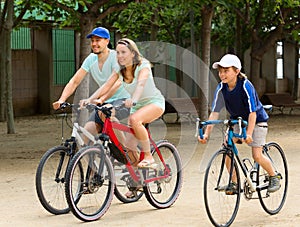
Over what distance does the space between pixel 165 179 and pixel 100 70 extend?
1367 millimetres

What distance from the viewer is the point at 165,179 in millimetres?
8828

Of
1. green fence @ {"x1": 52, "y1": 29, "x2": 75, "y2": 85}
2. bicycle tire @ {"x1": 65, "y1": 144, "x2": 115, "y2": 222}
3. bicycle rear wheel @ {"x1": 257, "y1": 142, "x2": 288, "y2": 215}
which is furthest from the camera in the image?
green fence @ {"x1": 52, "y1": 29, "x2": 75, "y2": 85}

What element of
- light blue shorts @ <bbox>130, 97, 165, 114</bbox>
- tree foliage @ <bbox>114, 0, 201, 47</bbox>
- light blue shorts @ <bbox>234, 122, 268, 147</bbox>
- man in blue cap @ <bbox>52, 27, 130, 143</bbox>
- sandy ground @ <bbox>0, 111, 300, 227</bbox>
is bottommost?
sandy ground @ <bbox>0, 111, 300, 227</bbox>

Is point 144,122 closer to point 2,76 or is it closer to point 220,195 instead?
point 220,195

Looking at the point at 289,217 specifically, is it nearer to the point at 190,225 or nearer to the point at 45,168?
the point at 190,225

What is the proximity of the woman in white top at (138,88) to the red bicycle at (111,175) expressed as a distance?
16 centimetres

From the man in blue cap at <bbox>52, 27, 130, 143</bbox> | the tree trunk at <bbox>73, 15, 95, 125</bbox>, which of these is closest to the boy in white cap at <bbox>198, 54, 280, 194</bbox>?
the man in blue cap at <bbox>52, 27, 130, 143</bbox>

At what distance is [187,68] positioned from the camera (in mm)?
29500

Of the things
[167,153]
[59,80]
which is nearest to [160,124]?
[167,153]

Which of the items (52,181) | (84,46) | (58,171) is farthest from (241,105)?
(84,46)

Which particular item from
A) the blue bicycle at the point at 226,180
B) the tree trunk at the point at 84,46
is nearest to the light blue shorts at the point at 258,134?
the blue bicycle at the point at 226,180

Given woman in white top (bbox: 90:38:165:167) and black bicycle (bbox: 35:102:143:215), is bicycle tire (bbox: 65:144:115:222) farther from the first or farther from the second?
woman in white top (bbox: 90:38:165:167)

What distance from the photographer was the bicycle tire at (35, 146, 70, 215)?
801cm

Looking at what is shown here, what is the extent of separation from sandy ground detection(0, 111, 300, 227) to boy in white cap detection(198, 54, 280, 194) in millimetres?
546
